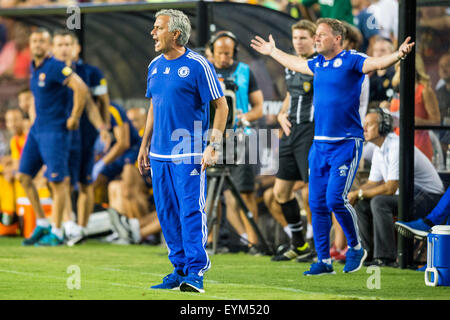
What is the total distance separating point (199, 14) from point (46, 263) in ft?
12.3

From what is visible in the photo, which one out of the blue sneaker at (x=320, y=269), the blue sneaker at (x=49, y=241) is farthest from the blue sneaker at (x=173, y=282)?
the blue sneaker at (x=49, y=241)

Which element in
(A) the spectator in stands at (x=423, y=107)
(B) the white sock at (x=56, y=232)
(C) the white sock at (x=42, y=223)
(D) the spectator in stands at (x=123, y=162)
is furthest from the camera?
(D) the spectator in stands at (x=123, y=162)

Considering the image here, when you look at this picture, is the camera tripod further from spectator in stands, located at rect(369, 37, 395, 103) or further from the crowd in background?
spectator in stands, located at rect(369, 37, 395, 103)

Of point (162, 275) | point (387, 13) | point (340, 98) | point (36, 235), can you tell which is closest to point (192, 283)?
point (162, 275)

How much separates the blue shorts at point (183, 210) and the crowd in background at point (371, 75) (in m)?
2.80

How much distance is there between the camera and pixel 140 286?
7.99 m

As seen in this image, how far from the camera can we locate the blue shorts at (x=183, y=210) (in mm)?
7355

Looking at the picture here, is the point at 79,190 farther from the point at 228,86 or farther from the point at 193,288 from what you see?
the point at 193,288

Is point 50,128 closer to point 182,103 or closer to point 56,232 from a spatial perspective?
point 56,232

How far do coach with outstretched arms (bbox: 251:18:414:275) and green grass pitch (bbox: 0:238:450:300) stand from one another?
1.24 ft

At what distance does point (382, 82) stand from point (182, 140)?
4164 mm

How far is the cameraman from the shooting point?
11125 millimetres

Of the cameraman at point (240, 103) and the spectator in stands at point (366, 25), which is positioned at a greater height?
the spectator in stands at point (366, 25)

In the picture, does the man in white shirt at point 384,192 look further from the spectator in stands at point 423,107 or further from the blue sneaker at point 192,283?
the blue sneaker at point 192,283
